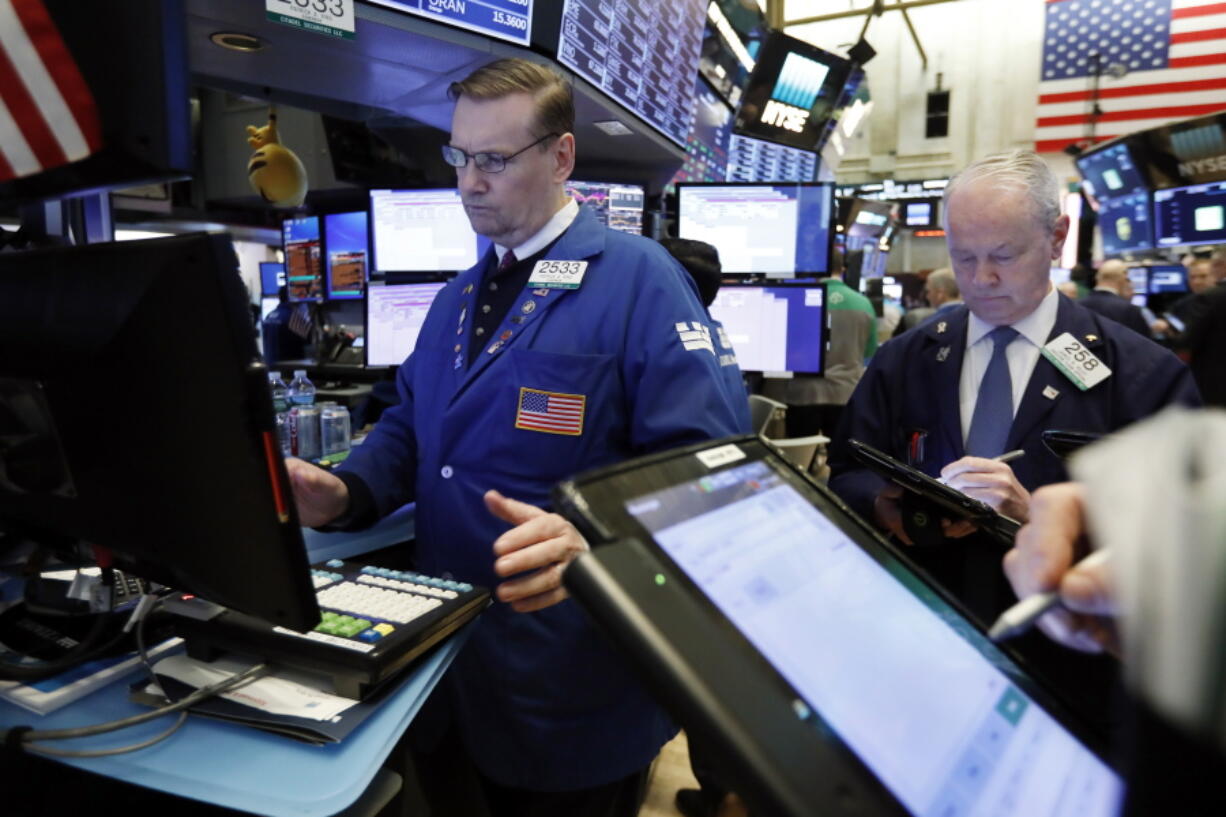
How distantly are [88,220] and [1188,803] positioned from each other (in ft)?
5.94

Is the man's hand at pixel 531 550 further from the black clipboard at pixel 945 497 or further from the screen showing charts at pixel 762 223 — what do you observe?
the screen showing charts at pixel 762 223

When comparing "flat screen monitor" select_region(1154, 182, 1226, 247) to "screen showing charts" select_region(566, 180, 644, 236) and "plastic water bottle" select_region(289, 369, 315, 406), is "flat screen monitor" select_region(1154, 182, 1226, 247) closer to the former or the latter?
"screen showing charts" select_region(566, 180, 644, 236)

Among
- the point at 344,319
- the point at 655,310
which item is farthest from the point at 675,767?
the point at 344,319

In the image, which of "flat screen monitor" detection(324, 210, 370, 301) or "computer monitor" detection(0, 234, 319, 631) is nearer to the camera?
"computer monitor" detection(0, 234, 319, 631)

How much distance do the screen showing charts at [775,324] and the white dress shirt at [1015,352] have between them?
1749 millimetres

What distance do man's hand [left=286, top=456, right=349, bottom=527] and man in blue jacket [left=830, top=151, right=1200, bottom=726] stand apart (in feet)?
3.26

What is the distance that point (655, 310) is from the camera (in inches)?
53.3

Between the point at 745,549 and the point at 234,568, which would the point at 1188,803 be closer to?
the point at 745,549

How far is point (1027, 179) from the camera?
4.68 ft

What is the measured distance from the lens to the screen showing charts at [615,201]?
10.6ft

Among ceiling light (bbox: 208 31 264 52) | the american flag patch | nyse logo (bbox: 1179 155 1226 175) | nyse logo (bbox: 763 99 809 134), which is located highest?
nyse logo (bbox: 763 99 809 134)

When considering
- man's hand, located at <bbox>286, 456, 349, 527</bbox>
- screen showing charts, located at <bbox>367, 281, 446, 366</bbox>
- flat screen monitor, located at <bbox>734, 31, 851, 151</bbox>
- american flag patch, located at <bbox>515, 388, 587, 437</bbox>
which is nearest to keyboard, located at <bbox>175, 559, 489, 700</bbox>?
man's hand, located at <bbox>286, 456, 349, 527</bbox>

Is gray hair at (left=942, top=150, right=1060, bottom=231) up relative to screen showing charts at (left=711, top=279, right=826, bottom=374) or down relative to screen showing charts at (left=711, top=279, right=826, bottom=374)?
up

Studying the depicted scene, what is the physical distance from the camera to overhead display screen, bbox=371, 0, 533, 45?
2.07m
